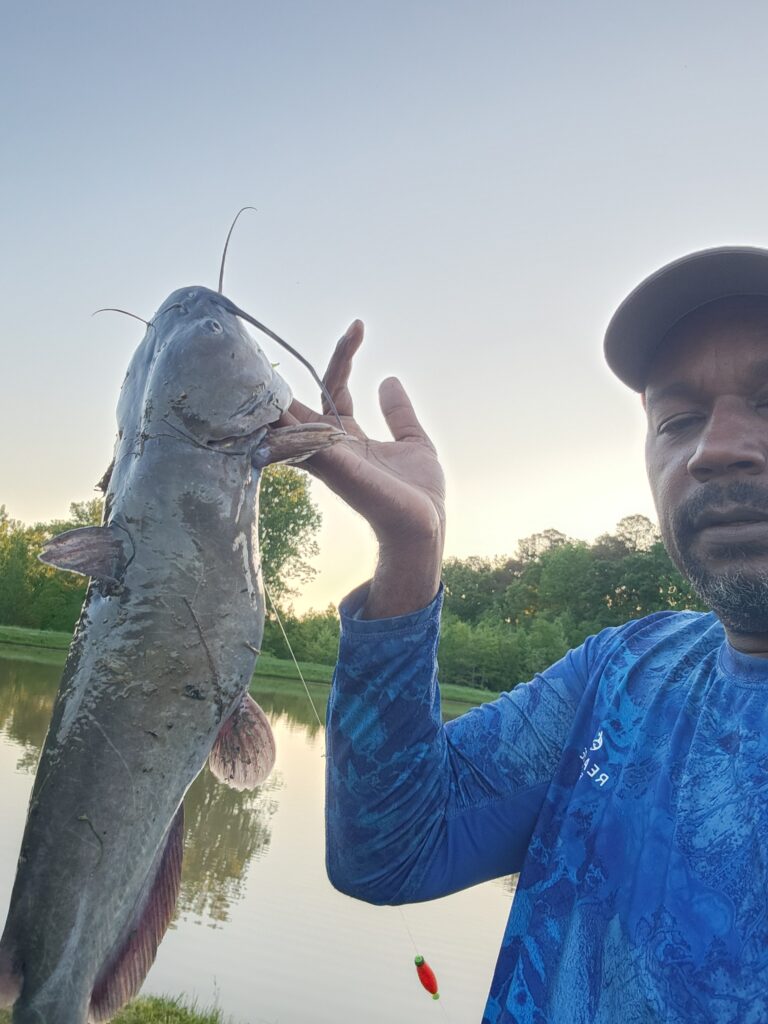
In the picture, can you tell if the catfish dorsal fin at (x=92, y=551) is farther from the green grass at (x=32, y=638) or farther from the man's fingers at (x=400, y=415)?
the green grass at (x=32, y=638)

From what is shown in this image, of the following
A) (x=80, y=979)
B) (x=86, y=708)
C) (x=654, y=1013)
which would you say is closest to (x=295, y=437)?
(x=86, y=708)

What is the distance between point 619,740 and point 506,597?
6542cm

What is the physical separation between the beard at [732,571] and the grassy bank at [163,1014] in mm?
5123

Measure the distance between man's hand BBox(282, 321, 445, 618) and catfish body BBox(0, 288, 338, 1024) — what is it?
0.46ft

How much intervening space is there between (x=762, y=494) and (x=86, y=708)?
165 cm

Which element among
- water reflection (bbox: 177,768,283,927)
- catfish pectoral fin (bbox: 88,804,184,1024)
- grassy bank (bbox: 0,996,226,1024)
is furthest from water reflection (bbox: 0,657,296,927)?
catfish pectoral fin (bbox: 88,804,184,1024)

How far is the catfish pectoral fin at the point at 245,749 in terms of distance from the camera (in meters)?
1.76

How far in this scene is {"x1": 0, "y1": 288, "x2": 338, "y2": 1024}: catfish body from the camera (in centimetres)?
153

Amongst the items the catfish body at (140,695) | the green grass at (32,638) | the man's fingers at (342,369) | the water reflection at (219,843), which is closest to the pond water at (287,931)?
the water reflection at (219,843)

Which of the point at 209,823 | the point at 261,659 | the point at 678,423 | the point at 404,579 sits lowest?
the point at 209,823

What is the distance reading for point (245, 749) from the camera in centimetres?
178

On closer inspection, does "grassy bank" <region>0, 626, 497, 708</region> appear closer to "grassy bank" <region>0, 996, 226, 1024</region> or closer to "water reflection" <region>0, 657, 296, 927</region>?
"water reflection" <region>0, 657, 296, 927</region>

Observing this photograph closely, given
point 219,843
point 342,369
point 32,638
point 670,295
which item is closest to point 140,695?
point 342,369

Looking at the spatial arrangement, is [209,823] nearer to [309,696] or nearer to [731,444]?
[309,696]
